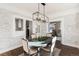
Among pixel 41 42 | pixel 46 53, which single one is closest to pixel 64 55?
pixel 46 53

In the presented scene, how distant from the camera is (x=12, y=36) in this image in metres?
1.49

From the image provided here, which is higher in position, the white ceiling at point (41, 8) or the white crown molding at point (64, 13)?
the white ceiling at point (41, 8)

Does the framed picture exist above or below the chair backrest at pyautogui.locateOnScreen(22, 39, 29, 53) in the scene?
above

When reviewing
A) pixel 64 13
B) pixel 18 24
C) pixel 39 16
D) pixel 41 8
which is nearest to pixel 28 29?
pixel 18 24

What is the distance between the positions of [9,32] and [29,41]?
353mm

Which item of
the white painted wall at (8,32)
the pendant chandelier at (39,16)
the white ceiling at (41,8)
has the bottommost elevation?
the white painted wall at (8,32)

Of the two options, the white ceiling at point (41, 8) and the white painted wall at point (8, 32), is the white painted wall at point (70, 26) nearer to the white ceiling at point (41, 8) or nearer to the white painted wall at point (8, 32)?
the white ceiling at point (41, 8)

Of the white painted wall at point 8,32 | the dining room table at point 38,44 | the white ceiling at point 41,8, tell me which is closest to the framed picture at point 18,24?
the white painted wall at point 8,32

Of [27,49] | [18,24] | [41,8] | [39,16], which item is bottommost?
[27,49]

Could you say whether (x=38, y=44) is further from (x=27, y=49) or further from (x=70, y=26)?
(x=70, y=26)

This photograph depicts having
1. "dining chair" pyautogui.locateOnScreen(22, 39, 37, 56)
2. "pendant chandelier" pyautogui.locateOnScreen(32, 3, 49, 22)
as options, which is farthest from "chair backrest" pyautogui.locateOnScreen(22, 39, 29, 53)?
"pendant chandelier" pyautogui.locateOnScreen(32, 3, 49, 22)

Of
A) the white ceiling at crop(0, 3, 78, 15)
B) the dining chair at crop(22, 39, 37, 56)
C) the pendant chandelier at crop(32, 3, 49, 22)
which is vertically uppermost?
the white ceiling at crop(0, 3, 78, 15)

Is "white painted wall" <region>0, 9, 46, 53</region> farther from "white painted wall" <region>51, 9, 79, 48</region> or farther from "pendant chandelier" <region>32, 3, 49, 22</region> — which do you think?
"white painted wall" <region>51, 9, 79, 48</region>

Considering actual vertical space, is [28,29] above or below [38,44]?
above
